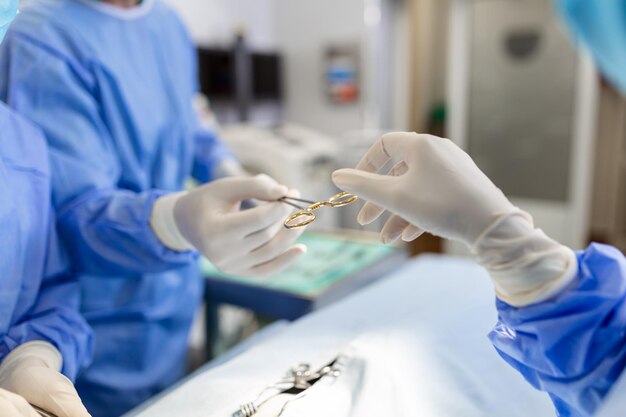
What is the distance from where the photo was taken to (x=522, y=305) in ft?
2.23

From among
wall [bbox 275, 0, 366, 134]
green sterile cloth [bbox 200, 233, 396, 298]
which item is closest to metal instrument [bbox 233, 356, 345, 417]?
green sterile cloth [bbox 200, 233, 396, 298]

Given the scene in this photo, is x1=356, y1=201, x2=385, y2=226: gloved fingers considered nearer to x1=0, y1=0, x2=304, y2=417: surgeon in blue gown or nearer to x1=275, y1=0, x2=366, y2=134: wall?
x1=0, y1=0, x2=304, y2=417: surgeon in blue gown

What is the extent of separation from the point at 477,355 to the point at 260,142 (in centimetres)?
241

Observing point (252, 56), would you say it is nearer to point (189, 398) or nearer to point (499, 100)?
point (499, 100)

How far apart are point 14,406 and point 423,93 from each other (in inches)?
165

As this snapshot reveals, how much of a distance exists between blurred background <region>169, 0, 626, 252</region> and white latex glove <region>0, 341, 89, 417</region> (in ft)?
7.77

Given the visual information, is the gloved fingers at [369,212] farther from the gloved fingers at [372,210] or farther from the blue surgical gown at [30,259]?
the blue surgical gown at [30,259]

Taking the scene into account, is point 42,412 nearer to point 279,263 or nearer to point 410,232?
point 279,263

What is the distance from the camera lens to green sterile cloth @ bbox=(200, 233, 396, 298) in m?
1.50

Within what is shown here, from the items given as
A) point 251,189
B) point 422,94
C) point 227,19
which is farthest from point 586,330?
point 422,94

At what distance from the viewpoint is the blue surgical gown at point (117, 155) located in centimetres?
A: 101

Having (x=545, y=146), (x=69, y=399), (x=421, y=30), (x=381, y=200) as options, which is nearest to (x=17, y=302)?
(x=69, y=399)

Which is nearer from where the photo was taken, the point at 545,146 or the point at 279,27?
the point at 545,146

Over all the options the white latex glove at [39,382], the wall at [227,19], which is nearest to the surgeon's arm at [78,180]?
the white latex glove at [39,382]
